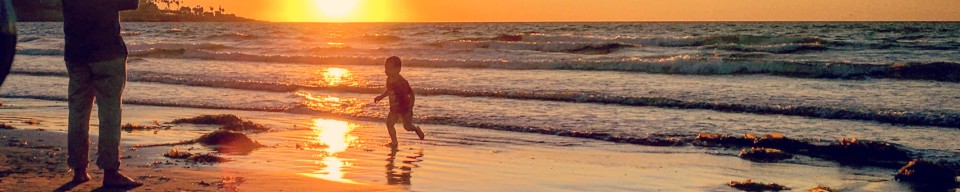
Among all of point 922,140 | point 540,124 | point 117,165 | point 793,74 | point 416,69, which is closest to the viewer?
point 117,165

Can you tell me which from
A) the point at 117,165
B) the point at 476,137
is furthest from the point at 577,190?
the point at 476,137

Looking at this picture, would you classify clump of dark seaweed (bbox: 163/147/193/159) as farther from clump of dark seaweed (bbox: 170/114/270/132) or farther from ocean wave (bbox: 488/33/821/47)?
ocean wave (bbox: 488/33/821/47)

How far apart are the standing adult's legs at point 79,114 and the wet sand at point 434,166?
15 centimetres

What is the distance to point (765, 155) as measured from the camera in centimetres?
976

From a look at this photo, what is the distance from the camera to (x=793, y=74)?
2319 centimetres

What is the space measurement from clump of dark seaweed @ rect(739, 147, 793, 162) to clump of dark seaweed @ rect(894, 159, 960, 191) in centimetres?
144

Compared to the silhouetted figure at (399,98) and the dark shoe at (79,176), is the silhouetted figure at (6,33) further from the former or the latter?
the silhouetted figure at (399,98)

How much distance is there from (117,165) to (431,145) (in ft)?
14.4

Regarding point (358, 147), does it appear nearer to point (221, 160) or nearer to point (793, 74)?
point (221, 160)

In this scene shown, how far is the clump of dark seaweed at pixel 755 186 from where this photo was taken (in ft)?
24.9

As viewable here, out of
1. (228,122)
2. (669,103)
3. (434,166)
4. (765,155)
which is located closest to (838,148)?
(765,155)

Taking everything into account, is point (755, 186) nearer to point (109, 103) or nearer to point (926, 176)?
point (926, 176)

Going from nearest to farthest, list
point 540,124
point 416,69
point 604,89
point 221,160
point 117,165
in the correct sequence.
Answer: point 117,165 < point 221,160 < point 540,124 < point 604,89 < point 416,69

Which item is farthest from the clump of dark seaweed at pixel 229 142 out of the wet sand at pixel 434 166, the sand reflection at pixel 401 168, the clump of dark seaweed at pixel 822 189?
the clump of dark seaweed at pixel 822 189
